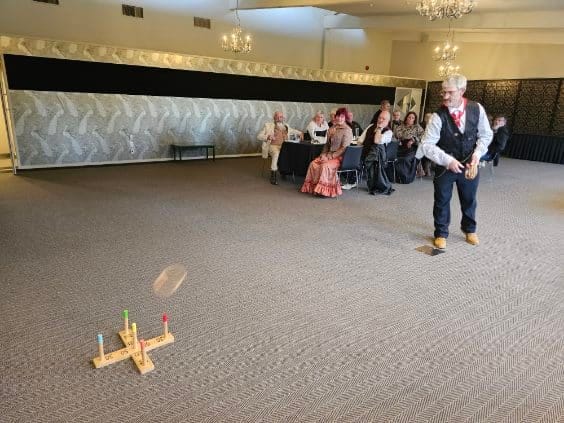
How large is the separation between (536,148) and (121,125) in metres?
10.6

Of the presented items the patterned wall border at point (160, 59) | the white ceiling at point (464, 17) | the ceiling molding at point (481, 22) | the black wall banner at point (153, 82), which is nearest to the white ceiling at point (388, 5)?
the white ceiling at point (464, 17)

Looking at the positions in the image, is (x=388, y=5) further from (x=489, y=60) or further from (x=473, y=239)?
(x=473, y=239)

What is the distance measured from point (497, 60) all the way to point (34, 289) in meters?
12.9

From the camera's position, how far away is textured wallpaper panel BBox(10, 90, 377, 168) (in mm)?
6926

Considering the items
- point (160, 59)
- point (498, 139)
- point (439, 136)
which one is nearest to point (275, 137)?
point (160, 59)

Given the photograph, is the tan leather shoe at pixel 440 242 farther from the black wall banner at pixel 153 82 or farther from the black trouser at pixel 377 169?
the black wall banner at pixel 153 82

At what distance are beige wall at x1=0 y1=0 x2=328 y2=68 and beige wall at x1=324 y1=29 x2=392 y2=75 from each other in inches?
19.8

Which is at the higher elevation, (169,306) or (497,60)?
(497,60)

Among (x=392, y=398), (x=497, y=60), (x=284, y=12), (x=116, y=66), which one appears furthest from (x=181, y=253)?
(x=497, y=60)

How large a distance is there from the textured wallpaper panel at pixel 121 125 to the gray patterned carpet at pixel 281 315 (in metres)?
2.59

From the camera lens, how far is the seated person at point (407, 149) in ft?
22.8

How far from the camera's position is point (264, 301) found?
8.97ft

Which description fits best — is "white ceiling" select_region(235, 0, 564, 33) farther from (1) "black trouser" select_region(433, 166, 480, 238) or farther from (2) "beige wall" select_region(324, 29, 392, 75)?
(1) "black trouser" select_region(433, 166, 480, 238)

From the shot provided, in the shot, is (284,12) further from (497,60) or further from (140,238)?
(140,238)
